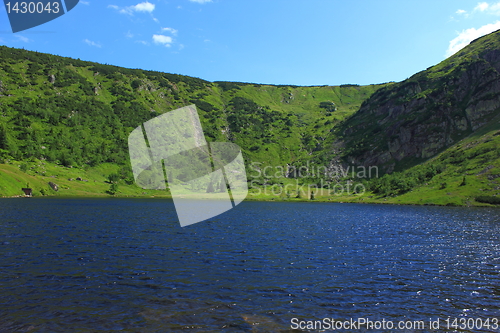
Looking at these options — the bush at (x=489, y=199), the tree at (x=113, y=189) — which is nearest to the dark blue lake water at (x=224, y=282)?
the bush at (x=489, y=199)

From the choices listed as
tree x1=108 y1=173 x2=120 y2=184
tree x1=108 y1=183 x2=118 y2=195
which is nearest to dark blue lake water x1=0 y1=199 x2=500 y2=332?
tree x1=108 y1=183 x2=118 y2=195

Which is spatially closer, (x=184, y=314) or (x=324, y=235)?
(x=184, y=314)

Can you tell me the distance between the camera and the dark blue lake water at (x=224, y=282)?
16.5 metres

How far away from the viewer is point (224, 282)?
22.8 m

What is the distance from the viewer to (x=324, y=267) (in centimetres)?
2823

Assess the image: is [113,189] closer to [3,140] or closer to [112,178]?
[112,178]

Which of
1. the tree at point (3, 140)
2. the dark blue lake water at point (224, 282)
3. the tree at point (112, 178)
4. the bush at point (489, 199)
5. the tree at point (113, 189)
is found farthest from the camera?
the tree at point (112, 178)

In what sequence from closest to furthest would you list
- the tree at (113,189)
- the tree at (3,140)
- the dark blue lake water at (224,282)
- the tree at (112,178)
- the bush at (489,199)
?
the dark blue lake water at (224,282), the bush at (489,199), the tree at (3,140), the tree at (113,189), the tree at (112,178)

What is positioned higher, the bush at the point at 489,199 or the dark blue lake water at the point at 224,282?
the dark blue lake water at the point at 224,282

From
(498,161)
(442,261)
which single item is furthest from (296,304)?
(498,161)

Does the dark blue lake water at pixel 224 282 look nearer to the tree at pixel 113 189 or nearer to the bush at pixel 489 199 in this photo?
the bush at pixel 489 199

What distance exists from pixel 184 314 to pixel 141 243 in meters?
21.6

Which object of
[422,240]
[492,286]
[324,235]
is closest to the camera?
[492,286]

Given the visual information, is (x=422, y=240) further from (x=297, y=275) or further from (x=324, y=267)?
(x=297, y=275)
